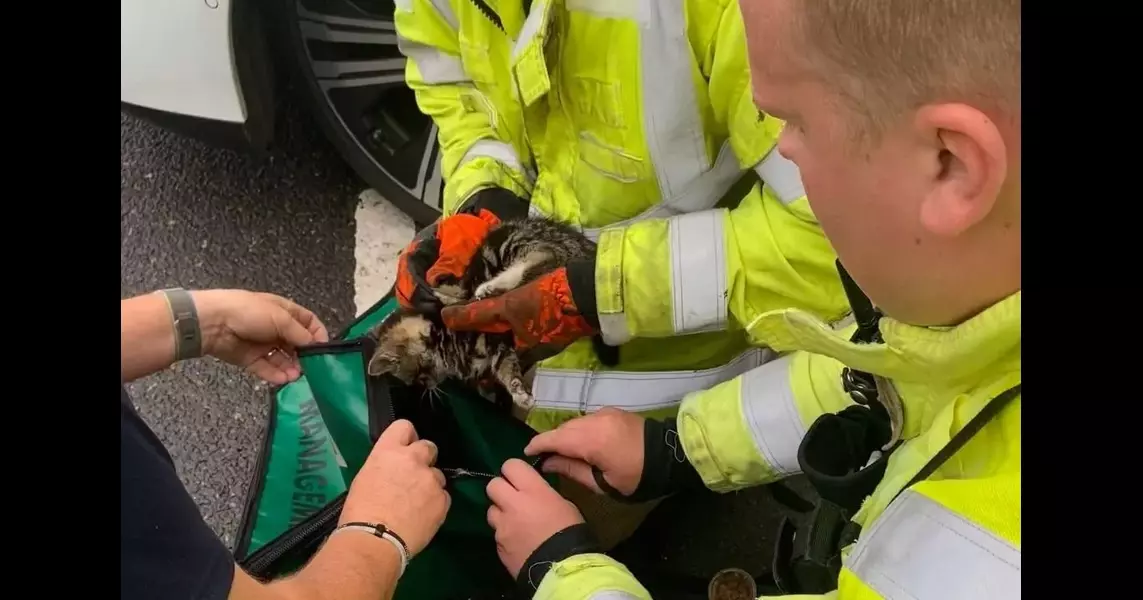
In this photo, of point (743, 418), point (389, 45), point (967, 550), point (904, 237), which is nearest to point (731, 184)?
point (743, 418)

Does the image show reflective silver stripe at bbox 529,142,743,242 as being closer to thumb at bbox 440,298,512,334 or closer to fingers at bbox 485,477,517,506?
thumb at bbox 440,298,512,334

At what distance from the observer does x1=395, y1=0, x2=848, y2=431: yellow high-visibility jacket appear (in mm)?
973

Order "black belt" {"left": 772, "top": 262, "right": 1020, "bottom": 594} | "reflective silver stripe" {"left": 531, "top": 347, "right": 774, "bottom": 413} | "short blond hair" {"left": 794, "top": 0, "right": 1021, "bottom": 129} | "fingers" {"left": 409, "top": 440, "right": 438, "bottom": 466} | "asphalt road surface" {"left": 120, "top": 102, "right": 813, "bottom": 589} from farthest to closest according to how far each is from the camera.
Answer: "asphalt road surface" {"left": 120, "top": 102, "right": 813, "bottom": 589} → "reflective silver stripe" {"left": 531, "top": 347, "right": 774, "bottom": 413} → "fingers" {"left": 409, "top": 440, "right": 438, "bottom": 466} → "black belt" {"left": 772, "top": 262, "right": 1020, "bottom": 594} → "short blond hair" {"left": 794, "top": 0, "right": 1021, "bottom": 129}

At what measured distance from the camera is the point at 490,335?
125 centimetres

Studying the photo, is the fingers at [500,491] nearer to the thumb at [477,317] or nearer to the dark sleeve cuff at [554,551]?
the dark sleeve cuff at [554,551]

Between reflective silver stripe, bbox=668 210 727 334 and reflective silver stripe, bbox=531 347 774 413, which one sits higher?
reflective silver stripe, bbox=668 210 727 334

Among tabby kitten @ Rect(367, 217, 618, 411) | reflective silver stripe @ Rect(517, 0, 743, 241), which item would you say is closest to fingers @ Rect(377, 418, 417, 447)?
tabby kitten @ Rect(367, 217, 618, 411)

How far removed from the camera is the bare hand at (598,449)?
1056 mm

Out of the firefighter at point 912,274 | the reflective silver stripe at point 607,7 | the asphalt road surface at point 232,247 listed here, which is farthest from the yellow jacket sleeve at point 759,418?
the asphalt road surface at point 232,247

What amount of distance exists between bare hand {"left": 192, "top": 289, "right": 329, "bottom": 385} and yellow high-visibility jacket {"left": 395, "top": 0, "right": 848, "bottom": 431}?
0.37 metres

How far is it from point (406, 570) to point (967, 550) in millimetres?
711

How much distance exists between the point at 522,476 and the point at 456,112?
24.8 inches

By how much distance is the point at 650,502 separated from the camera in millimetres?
1165

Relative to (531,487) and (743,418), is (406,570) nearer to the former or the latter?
(531,487)
